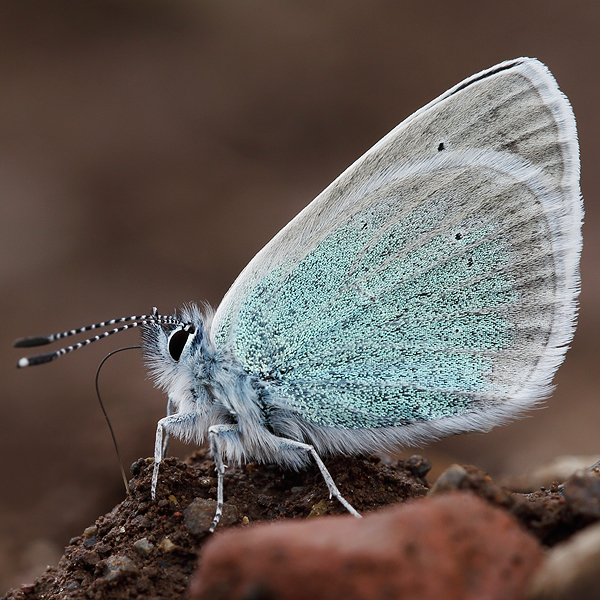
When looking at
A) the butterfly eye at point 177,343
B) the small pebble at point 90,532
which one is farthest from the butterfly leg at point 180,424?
the small pebble at point 90,532

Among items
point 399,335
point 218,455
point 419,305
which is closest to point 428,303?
point 419,305

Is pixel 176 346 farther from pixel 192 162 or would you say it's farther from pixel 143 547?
pixel 192 162

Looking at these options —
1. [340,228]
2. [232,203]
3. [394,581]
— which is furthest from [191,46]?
[394,581]

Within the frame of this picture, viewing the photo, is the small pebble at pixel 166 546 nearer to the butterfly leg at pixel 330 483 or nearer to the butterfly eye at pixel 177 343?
the butterfly leg at pixel 330 483

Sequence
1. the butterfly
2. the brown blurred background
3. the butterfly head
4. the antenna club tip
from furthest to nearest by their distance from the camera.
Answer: the brown blurred background
the butterfly head
the butterfly
the antenna club tip

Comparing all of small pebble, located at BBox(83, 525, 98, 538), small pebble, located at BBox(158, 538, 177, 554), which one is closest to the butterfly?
small pebble, located at BBox(83, 525, 98, 538)

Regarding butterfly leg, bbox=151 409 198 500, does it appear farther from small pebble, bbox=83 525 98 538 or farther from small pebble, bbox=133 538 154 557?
small pebble, bbox=133 538 154 557

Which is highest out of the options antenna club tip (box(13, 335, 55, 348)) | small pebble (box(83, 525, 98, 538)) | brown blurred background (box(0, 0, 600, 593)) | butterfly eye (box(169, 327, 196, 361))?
brown blurred background (box(0, 0, 600, 593))
